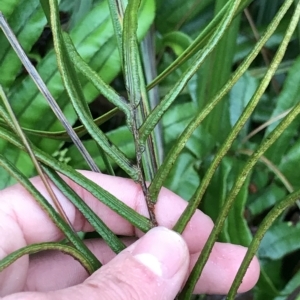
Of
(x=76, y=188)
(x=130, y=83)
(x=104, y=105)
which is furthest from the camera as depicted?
(x=104, y=105)

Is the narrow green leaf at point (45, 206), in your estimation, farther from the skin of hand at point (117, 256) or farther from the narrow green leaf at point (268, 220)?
the narrow green leaf at point (268, 220)

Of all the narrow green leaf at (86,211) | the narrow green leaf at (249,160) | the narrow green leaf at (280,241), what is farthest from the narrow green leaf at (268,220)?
the narrow green leaf at (280,241)

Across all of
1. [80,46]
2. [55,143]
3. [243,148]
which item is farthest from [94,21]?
[243,148]

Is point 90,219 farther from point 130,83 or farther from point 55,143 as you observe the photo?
point 55,143

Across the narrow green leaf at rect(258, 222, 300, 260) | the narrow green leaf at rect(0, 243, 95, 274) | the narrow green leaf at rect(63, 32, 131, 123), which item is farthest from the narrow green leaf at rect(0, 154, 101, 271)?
the narrow green leaf at rect(258, 222, 300, 260)

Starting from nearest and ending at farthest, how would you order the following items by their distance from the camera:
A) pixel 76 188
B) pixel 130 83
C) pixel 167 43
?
pixel 130 83 < pixel 76 188 < pixel 167 43

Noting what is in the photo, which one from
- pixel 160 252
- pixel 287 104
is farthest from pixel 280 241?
pixel 160 252

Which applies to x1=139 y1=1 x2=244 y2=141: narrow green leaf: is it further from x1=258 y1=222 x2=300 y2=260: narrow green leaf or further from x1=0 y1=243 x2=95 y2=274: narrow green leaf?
x1=258 y1=222 x2=300 y2=260: narrow green leaf

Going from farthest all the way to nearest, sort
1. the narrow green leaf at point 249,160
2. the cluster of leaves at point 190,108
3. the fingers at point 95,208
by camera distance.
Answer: the cluster of leaves at point 190,108, the fingers at point 95,208, the narrow green leaf at point 249,160
